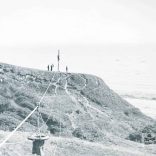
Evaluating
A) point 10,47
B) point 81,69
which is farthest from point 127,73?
point 10,47

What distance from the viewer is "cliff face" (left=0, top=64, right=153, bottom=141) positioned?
77.7ft

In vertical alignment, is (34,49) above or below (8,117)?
above

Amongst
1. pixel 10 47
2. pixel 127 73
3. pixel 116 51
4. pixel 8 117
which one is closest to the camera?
pixel 8 117

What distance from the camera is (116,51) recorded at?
3263 inches

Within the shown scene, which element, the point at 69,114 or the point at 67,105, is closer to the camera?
the point at 69,114

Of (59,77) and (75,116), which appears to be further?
(59,77)

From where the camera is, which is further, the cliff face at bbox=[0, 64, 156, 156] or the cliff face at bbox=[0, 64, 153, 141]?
the cliff face at bbox=[0, 64, 153, 141]

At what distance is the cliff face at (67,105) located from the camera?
77.7ft

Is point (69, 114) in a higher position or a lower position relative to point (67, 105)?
lower

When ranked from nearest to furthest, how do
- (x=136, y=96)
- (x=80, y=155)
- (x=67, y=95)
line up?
(x=80, y=155) → (x=67, y=95) → (x=136, y=96)

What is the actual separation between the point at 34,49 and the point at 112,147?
68300 mm

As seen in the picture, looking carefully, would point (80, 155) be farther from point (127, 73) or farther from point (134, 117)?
point (127, 73)

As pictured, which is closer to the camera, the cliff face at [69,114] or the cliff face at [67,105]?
the cliff face at [69,114]

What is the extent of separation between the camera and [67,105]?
2588 centimetres
